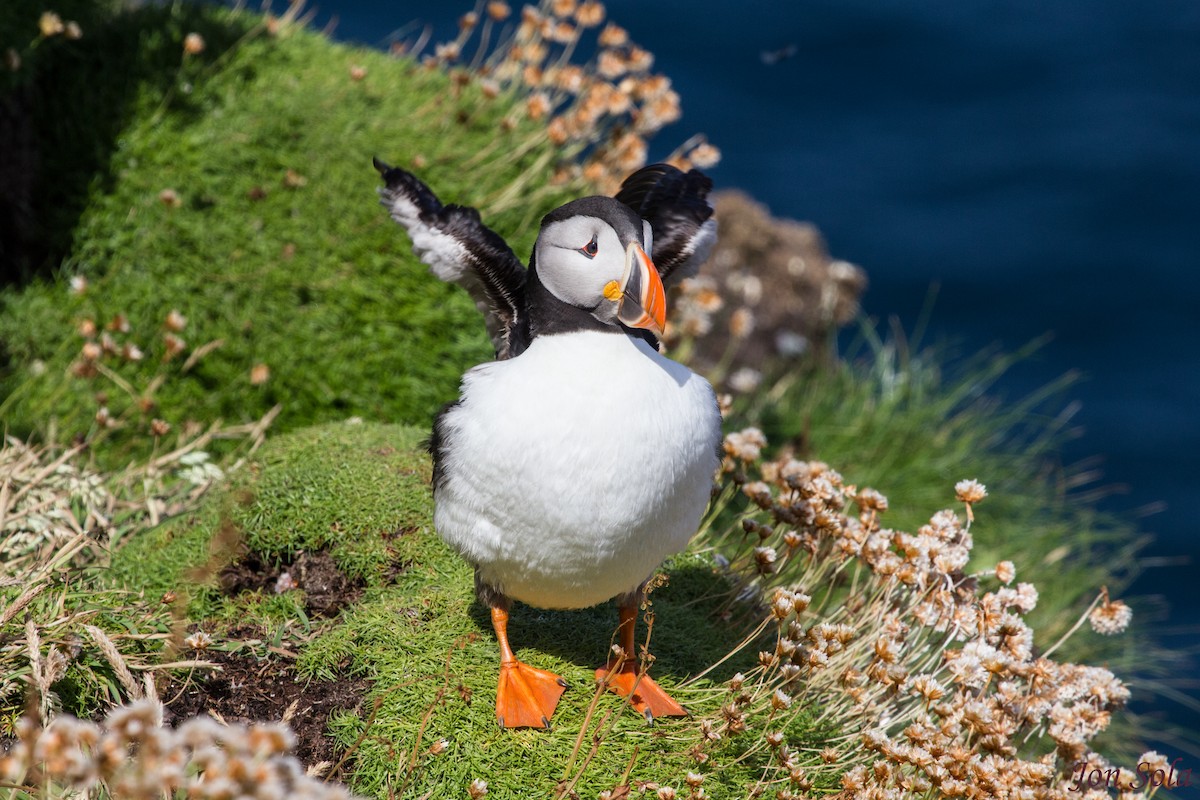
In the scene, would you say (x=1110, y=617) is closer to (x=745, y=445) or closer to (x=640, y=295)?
(x=745, y=445)

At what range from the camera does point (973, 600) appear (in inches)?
165

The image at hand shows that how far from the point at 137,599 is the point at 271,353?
6.91 ft

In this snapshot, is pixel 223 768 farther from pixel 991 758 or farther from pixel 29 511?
pixel 29 511

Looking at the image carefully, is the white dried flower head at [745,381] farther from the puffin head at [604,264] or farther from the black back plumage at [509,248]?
the puffin head at [604,264]

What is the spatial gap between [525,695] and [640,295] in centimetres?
127

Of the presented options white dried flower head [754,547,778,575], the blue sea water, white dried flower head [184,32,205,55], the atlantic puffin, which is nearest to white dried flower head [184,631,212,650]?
the atlantic puffin

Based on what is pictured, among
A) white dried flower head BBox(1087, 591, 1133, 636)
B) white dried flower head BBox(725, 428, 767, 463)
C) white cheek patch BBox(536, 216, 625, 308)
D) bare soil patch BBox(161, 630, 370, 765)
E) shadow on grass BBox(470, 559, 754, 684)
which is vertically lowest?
bare soil patch BBox(161, 630, 370, 765)

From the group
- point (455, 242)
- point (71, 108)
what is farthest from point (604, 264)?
point (71, 108)

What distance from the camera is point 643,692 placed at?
382 cm

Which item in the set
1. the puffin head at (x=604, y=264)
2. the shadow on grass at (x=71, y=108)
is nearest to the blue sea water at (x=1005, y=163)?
the shadow on grass at (x=71, y=108)

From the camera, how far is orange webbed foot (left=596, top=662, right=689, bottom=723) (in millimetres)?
3766

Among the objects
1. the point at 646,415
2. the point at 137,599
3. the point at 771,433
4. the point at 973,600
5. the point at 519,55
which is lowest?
the point at 137,599

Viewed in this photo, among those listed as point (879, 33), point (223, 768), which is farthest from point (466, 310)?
point (879, 33)

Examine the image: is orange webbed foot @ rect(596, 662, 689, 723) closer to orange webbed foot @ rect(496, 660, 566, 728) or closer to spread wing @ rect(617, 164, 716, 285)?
orange webbed foot @ rect(496, 660, 566, 728)
